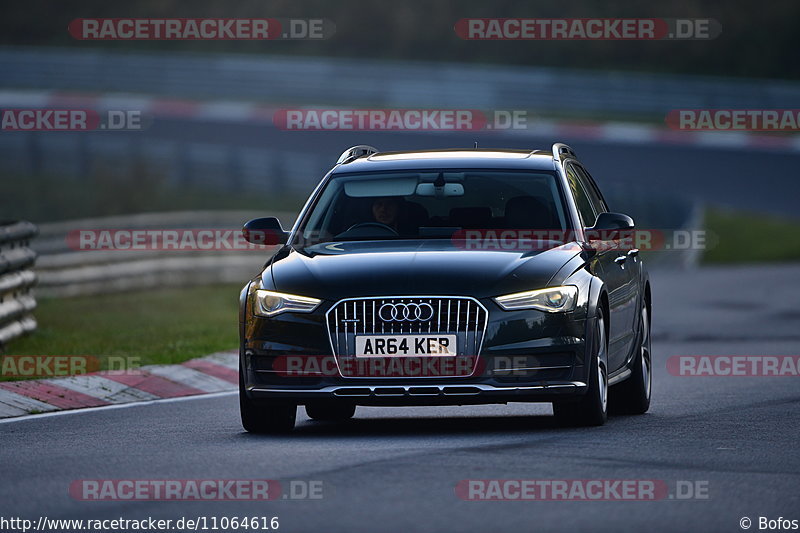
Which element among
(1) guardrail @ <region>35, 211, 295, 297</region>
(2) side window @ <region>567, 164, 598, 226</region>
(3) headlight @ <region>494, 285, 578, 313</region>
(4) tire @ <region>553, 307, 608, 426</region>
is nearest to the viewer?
(3) headlight @ <region>494, 285, 578, 313</region>

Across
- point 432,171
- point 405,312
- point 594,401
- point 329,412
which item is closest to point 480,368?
point 405,312

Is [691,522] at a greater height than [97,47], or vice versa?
[97,47]

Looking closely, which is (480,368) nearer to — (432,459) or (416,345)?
(416,345)

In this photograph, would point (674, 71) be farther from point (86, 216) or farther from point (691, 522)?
point (691, 522)

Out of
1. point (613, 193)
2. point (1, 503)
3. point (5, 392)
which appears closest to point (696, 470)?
point (1, 503)

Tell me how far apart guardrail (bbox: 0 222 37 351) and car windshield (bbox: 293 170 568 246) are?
522 centimetres

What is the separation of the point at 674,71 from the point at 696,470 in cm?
6018

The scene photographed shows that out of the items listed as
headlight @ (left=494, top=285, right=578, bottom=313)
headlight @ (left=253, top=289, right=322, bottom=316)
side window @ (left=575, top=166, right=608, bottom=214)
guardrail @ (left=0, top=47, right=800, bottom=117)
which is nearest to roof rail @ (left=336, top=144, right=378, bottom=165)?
side window @ (left=575, top=166, right=608, bottom=214)

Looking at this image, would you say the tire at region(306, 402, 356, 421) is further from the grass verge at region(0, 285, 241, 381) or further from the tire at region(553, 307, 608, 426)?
the grass verge at region(0, 285, 241, 381)

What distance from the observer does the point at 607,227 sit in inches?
451

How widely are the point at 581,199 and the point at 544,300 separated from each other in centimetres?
203

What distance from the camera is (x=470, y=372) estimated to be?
1027 cm

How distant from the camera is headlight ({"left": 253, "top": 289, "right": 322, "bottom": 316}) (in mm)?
10422

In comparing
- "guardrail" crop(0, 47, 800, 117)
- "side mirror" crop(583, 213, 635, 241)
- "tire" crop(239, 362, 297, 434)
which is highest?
"guardrail" crop(0, 47, 800, 117)
